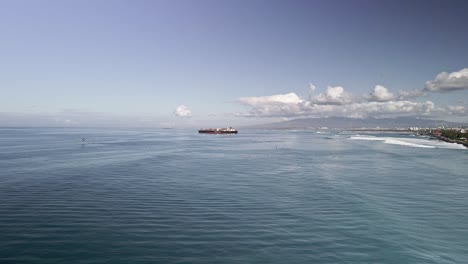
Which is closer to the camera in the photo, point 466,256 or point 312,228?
point 466,256

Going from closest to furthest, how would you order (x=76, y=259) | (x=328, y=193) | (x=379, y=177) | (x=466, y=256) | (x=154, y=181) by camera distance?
(x=76, y=259) < (x=466, y=256) < (x=328, y=193) < (x=154, y=181) < (x=379, y=177)

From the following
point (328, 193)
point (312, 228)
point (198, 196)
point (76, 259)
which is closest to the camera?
point (76, 259)

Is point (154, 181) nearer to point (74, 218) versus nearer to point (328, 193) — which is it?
point (74, 218)

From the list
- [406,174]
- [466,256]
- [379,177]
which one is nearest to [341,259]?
[466,256]

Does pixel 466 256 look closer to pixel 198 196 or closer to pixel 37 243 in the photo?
pixel 198 196

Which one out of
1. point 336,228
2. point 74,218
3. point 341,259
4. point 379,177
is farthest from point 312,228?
point 379,177

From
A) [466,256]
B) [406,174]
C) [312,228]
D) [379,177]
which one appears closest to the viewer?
[466,256]

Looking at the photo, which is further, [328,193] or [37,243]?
[328,193]

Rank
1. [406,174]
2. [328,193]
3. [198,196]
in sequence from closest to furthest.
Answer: [198,196] → [328,193] → [406,174]

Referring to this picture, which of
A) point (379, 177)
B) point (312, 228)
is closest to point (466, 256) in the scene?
point (312, 228)
